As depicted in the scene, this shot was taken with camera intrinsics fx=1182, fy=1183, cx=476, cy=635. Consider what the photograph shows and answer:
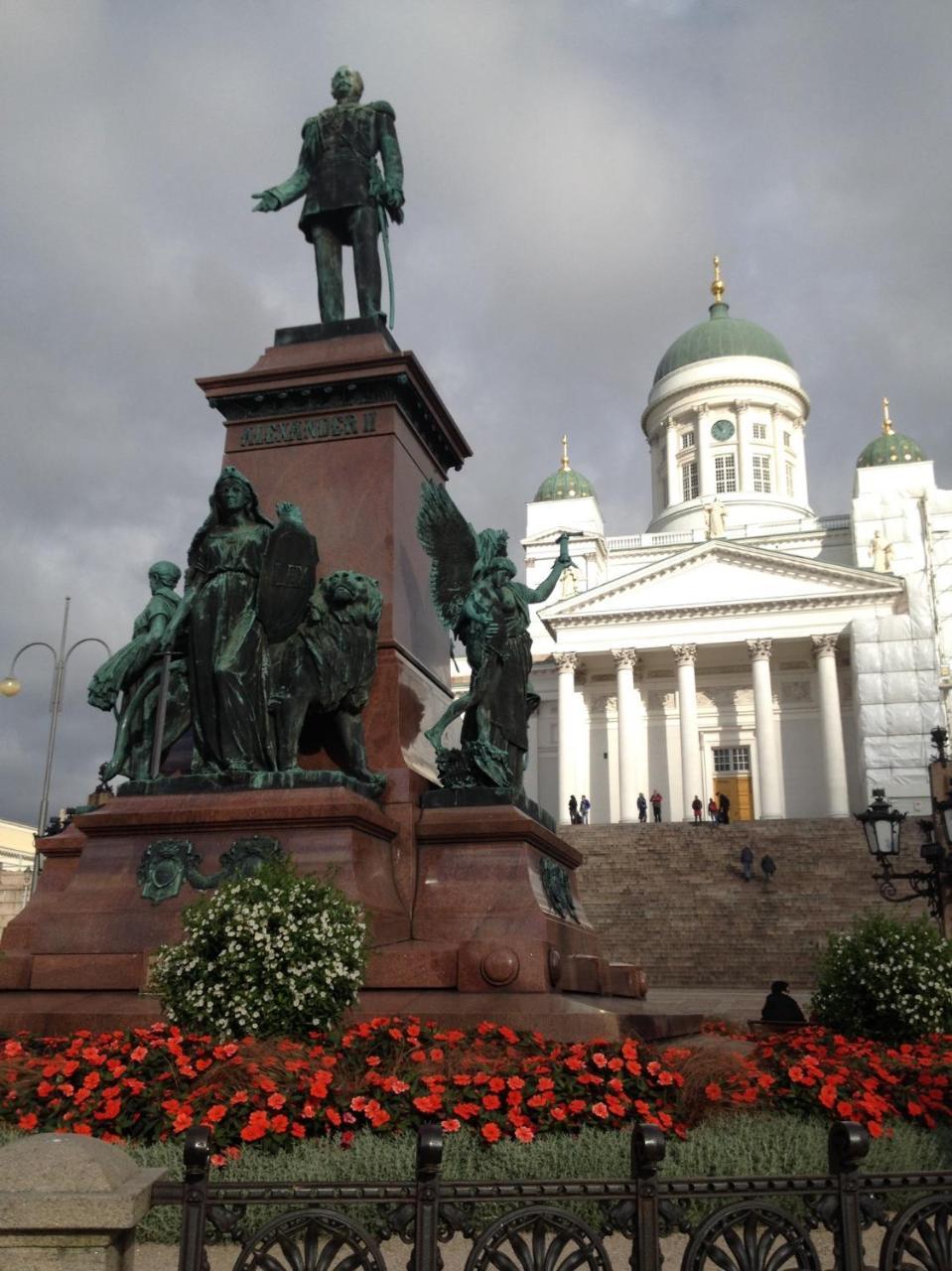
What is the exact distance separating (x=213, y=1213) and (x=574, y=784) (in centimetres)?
5331

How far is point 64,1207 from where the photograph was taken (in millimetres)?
2844

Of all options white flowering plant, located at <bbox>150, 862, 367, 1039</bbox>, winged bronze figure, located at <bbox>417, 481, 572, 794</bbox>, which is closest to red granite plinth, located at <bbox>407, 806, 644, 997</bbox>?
winged bronze figure, located at <bbox>417, 481, 572, 794</bbox>

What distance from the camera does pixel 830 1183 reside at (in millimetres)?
3033

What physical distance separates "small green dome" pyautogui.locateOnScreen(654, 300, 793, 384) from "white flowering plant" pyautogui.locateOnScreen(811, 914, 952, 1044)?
6781 cm

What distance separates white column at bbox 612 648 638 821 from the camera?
175 feet

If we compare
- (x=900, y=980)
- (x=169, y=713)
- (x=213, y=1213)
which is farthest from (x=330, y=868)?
(x=900, y=980)

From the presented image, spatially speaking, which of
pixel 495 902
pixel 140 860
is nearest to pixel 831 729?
pixel 495 902

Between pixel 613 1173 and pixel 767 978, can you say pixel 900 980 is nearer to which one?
pixel 613 1173

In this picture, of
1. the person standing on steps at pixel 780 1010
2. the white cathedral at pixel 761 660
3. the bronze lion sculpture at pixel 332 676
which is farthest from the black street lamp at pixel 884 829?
the white cathedral at pixel 761 660

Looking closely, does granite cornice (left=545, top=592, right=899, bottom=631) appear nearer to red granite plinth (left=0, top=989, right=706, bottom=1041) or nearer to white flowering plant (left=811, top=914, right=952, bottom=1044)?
white flowering plant (left=811, top=914, right=952, bottom=1044)

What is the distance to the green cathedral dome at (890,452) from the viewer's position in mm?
62312

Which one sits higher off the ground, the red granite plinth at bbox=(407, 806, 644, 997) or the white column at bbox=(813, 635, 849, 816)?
the white column at bbox=(813, 635, 849, 816)

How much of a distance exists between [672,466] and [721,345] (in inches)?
325

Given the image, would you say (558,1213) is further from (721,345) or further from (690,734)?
(721,345)
